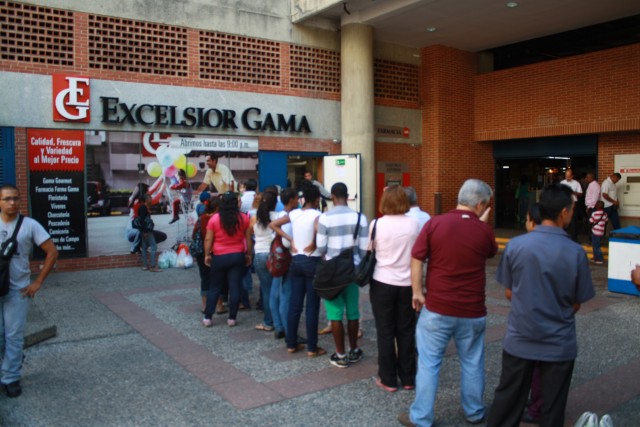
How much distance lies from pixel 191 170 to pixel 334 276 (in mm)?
8331

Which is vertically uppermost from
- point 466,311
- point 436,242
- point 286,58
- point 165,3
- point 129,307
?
point 165,3

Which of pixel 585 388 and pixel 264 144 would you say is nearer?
pixel 585 388

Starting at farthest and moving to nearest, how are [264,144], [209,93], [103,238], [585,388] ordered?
1. [264,144]
2. [209,93]
3. [103,238]
4. [585,388]

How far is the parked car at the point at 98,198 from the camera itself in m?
11.6

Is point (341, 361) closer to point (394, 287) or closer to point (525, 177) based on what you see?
point (394, 287)

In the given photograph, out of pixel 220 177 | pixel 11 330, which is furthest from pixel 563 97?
pixel 11 330

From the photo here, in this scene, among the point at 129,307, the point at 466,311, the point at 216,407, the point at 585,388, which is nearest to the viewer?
the point at 466,311

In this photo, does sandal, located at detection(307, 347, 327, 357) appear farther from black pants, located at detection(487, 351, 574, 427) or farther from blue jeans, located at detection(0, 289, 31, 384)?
blue jeans, located at detection(0, 289, 31, 384)

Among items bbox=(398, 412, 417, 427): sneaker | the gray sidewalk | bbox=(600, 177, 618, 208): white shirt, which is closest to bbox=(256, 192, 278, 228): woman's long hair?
the gray sidewalk

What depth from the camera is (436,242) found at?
391 cm

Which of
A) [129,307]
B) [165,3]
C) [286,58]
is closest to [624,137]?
[286,58]

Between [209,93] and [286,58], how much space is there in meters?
2.45

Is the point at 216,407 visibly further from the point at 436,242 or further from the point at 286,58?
the point at 286,58

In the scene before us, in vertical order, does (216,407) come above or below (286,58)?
below
